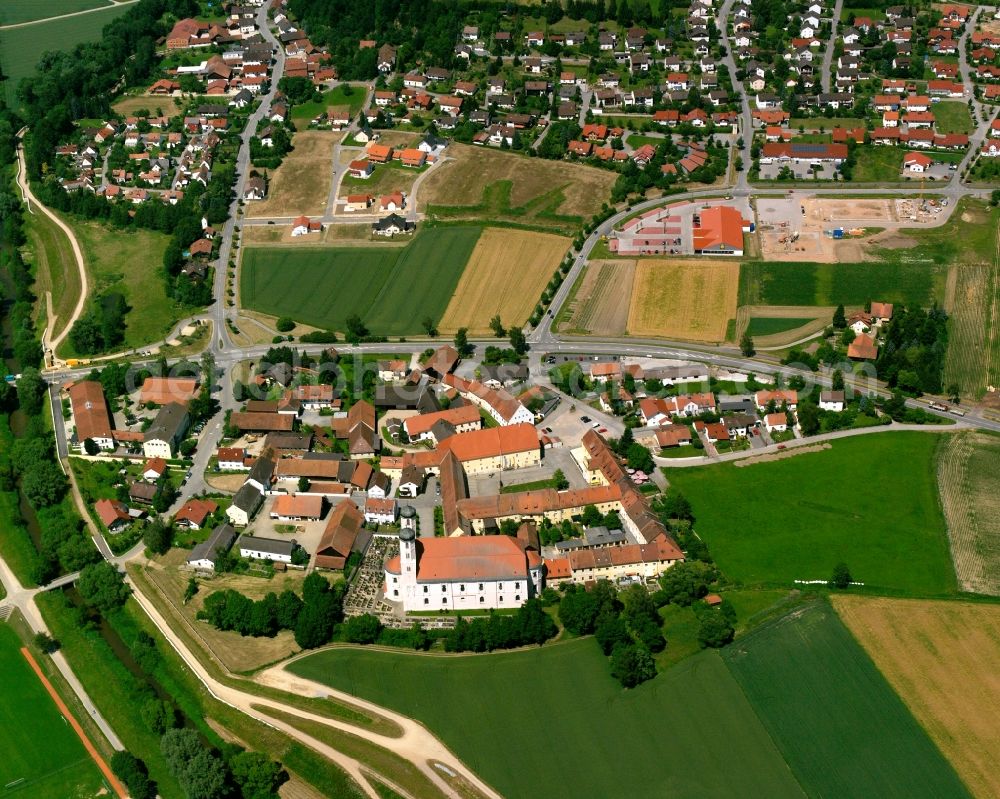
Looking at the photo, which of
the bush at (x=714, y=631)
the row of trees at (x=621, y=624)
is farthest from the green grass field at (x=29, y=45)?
the bush at (x=714, y=631)

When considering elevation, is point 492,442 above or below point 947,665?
above

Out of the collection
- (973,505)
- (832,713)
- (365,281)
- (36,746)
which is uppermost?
(365,281)

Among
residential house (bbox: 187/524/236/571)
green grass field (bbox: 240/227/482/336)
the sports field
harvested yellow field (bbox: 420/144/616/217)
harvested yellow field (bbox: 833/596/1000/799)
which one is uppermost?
harvested yellow field (bbox: 420/144/616/217)

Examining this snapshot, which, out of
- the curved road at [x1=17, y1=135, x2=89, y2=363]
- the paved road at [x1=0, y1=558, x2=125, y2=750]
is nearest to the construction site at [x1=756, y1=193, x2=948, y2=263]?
the curved road at [x1=17, y1=135, x2=89, y2=363]

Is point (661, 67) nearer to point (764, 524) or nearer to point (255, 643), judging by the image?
point (764, 524)

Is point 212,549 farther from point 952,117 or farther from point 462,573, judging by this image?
point 952,117

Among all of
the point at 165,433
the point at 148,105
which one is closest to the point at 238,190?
the point at 148,105

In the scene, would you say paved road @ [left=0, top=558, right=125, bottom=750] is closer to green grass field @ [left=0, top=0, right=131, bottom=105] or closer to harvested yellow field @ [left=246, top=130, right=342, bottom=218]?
harvested yellow field @ [left=246, top=130, right=342, bottom=218]
